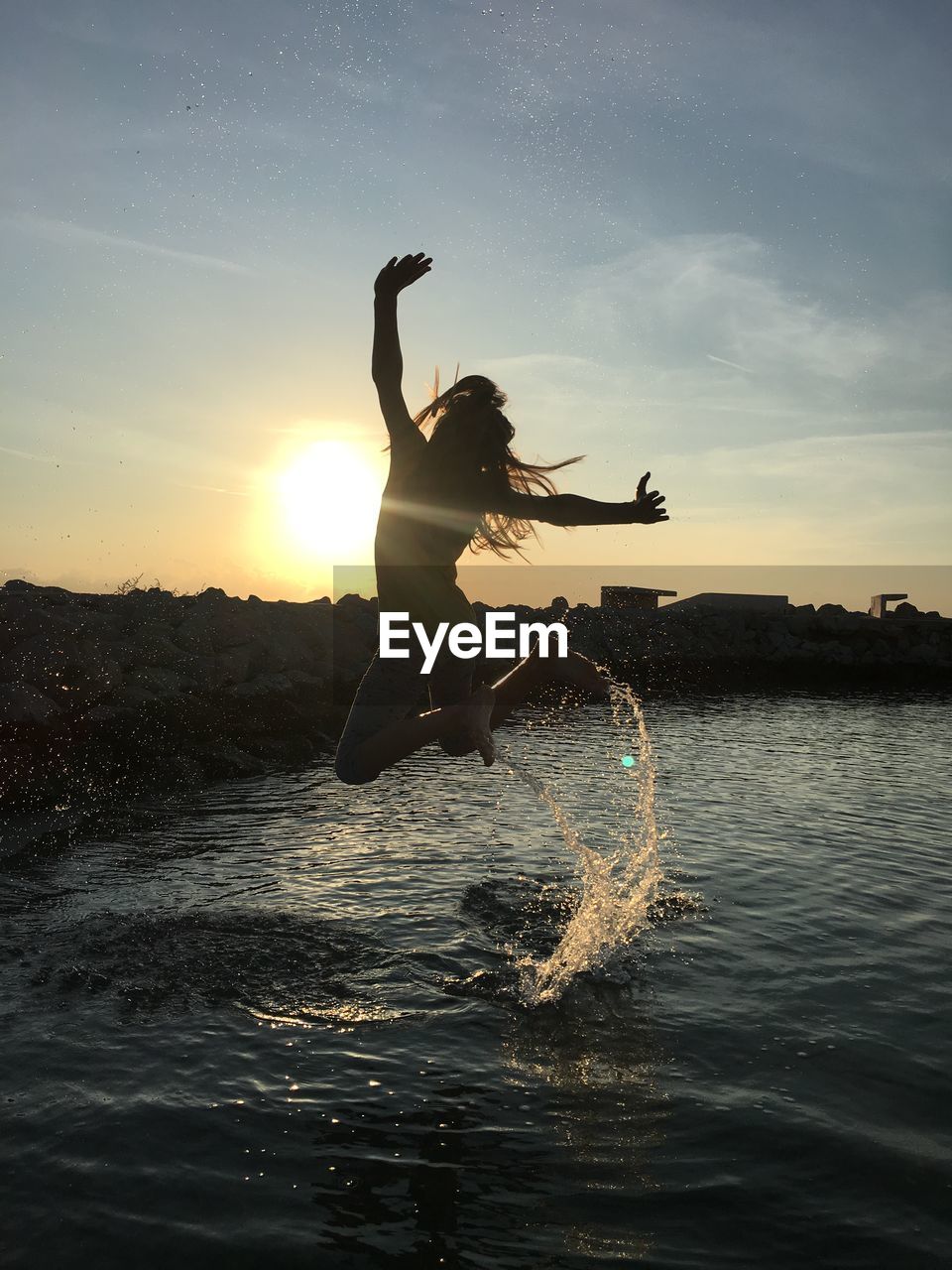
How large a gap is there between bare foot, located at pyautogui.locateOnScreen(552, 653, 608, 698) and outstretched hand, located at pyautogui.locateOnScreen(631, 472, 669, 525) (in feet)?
3.12

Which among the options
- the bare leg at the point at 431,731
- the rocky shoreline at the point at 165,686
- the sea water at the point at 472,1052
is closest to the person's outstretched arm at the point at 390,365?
the bare leg at the point at 431,731

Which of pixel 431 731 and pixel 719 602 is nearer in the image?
pixel 431 731

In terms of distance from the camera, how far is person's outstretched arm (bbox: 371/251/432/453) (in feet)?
17.6

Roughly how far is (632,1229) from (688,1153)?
0.59m

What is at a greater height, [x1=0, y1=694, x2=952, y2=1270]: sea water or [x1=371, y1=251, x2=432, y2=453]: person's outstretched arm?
[x1=371, y1=251, x2=432, y2=453]: person's outstretched arm

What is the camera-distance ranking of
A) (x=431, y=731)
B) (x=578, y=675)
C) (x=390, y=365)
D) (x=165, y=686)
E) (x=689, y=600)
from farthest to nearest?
1. (x=689, y=600)
2. (x=165, y=686)
3. (x=578, y=675)
4. (x=431, y=731)
5. (x=390, y=365)

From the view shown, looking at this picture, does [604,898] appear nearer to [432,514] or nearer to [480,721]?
[480,721]

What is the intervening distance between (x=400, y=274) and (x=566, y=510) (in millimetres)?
1611

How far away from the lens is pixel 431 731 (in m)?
5.60

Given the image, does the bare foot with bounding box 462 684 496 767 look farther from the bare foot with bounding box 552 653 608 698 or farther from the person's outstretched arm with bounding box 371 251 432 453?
the person's outstretched arm with bounding box 371 251 432 453

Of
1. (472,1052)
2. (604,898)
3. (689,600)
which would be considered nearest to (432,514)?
(472,1052)

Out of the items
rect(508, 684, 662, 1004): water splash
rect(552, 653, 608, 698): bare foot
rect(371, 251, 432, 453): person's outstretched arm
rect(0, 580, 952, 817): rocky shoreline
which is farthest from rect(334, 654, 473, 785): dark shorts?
rect(0, 580, 952, 817): rocky shoreline

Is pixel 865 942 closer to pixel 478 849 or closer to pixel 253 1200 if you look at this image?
pixel 478 849

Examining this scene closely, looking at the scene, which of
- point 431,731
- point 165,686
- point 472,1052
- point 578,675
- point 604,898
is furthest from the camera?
point 165,686
